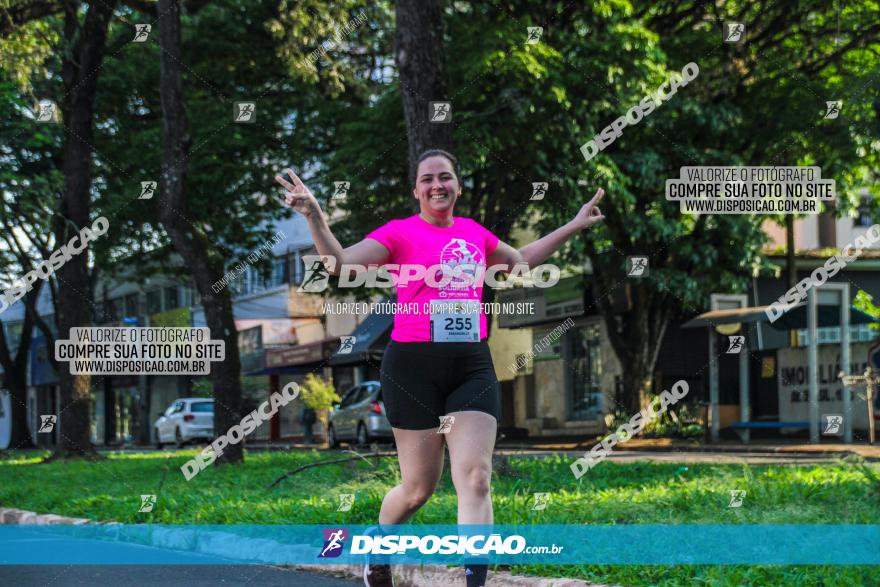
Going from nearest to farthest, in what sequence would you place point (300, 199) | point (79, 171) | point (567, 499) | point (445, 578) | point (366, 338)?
point (300, 199)
point (445, 578)
point (567, 499)
point (79, 171)
point (366, 338)

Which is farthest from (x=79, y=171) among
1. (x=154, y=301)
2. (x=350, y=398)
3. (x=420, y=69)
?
(x=154, y=301)

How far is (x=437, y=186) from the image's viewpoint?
5.52 metres

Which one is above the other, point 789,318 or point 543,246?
point 543,246

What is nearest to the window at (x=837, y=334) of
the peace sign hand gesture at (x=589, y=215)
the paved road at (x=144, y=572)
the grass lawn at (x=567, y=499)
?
the grass lawn at (x=567, y=499)

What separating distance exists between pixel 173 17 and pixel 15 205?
5934 millimetres

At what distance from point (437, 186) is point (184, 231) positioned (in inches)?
441

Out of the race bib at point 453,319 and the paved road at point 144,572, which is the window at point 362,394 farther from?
the race bib at point 453,319

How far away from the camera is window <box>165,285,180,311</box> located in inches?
2074

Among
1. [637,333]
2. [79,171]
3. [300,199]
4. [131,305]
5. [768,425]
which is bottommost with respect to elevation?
[768,425]

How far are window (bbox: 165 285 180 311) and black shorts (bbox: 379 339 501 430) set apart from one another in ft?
158

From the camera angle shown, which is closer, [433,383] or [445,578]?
[433,383]

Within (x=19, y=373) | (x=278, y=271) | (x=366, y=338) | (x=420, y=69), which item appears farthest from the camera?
(x=278, y=271)

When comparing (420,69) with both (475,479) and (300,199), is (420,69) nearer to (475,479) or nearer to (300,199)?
(300,199)

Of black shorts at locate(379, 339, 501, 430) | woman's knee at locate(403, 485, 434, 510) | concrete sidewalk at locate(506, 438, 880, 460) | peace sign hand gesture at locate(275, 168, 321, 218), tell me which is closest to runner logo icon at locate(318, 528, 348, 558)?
woman's knee at locate(403, 485, 434, 510)
